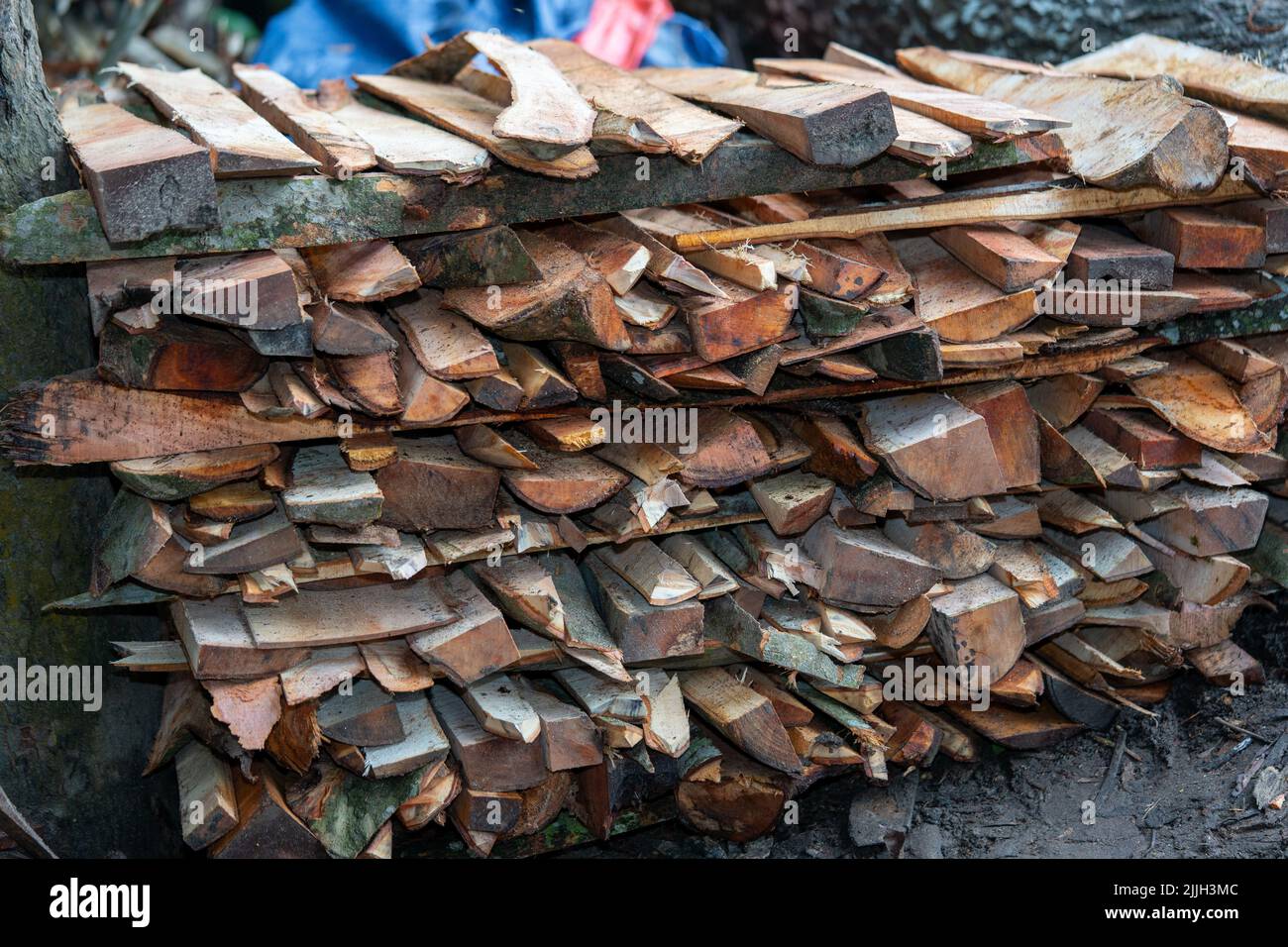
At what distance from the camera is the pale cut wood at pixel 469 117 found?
9.37 feet

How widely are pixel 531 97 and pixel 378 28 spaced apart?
2.22m

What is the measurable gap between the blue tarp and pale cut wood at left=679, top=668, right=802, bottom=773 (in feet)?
8.97

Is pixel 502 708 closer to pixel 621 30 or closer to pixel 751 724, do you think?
pixel 751 724

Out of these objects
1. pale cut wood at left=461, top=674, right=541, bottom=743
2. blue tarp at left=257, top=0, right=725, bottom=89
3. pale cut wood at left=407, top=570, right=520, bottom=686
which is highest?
blue tarp at left=257, top=0, right=725, bottom=89

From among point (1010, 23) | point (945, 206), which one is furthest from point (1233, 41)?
point (945, 206)

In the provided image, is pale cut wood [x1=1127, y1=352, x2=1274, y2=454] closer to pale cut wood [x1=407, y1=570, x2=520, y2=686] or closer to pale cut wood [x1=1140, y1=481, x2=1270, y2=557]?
pale cut wood [x1=1140, y1=481, x2=1270, y2=557]

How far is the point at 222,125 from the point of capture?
3.03 meters

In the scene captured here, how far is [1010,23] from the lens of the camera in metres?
4.84

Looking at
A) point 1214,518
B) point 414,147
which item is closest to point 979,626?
point 1214,518

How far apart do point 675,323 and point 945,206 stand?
81cm

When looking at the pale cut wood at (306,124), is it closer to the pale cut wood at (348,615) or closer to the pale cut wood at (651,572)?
the pale cut wood at (348,615)

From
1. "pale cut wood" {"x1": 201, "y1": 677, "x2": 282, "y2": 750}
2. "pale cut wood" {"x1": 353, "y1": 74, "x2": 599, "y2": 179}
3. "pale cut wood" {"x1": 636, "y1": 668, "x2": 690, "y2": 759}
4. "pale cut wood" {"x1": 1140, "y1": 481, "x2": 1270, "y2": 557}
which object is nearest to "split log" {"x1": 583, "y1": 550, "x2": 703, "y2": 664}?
"pale cut wood" {"x1": 636, "y1": 668, "x2": 690, "y2": 759}

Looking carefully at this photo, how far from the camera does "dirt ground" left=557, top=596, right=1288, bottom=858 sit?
3455 millimetres

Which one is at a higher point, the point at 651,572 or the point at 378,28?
the point at 378,28
